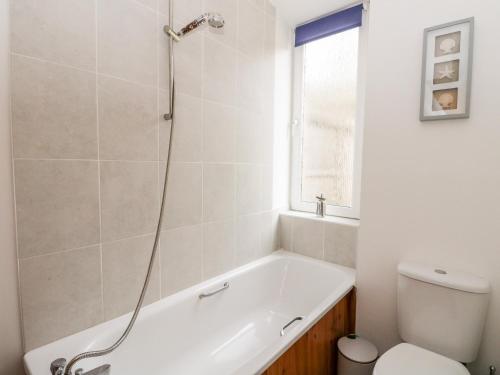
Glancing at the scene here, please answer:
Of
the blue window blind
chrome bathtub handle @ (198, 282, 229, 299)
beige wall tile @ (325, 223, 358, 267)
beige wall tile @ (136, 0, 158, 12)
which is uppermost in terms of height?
the blue window blind

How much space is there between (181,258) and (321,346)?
34.4 inches

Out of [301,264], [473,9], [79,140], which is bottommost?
[301,264]

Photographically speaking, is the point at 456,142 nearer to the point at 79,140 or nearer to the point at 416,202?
the point at 416,202

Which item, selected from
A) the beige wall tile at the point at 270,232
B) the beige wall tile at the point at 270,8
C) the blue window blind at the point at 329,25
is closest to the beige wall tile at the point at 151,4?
the beige wall tile at the point at 270,8

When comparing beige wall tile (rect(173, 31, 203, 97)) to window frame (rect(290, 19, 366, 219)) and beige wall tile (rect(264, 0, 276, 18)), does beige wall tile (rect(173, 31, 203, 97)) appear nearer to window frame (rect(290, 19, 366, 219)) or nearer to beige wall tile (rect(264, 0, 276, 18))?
beige wall tile (rect(264, 0, 276, 18))

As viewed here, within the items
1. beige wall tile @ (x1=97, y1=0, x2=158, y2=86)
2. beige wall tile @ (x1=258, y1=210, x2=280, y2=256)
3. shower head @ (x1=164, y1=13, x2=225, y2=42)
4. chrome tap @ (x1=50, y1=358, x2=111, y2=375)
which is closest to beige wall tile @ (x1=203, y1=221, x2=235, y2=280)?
beige wall tile @ (x1=258, y1=210, x2=280, y2=256)

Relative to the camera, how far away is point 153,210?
137cm

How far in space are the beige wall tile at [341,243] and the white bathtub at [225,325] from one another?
0.06 metres

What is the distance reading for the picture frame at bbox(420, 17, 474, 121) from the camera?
1279 millimetres

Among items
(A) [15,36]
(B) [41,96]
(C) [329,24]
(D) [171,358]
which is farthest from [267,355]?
(C) [329,24]

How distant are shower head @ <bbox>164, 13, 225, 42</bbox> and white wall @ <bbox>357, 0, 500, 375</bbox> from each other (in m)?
0.89

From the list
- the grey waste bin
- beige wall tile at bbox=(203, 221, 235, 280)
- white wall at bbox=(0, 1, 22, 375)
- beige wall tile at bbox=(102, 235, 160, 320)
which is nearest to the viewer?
white wall at bbox=(0, 1, 22, 375)

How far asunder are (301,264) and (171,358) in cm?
104

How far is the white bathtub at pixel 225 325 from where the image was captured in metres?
1.11
